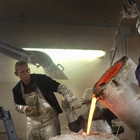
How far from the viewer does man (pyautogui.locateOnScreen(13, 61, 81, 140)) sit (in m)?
2.15

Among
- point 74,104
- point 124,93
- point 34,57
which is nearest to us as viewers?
point 124,93

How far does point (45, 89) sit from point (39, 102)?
0.52 feet

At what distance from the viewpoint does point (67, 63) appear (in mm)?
2904

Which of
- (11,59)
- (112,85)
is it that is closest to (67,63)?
(11,59)

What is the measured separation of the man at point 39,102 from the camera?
215cm

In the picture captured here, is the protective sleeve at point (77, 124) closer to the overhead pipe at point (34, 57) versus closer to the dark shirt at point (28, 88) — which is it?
the dark shirt at point (28, 88)

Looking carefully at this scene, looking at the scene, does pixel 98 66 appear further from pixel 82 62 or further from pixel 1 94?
pixel 1 94

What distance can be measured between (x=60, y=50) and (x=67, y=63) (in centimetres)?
25

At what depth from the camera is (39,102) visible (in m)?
2.19

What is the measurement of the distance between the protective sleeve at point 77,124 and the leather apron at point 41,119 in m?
0.21

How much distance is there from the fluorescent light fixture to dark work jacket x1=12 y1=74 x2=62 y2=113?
0.59 m

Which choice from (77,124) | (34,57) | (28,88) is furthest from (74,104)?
Answer: (34,57)

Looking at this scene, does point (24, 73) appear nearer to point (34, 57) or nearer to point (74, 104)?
point (34, 57)

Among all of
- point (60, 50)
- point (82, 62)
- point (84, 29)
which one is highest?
point (84, 29)
